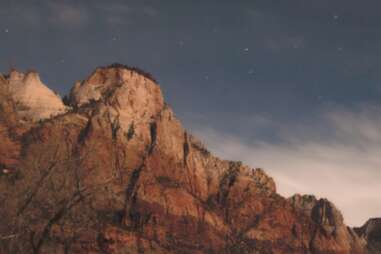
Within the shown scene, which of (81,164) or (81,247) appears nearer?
(81,164)

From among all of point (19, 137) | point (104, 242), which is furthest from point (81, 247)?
point (19, 137)

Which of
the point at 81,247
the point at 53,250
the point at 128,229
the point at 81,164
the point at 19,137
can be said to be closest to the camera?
the point at 81,164

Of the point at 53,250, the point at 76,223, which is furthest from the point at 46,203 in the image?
the point at 53,250

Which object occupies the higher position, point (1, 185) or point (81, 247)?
point (81, 247)

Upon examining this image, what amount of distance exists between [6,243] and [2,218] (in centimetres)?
177

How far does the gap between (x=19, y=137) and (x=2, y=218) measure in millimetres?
161241

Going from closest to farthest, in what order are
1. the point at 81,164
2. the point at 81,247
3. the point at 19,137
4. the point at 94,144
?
the point at 81,164
the point at 94,144
the point at 81,247
the point at 19,137

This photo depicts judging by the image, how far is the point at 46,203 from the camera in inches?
1603

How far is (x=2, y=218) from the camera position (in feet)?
134

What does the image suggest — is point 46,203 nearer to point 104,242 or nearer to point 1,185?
point 1,185

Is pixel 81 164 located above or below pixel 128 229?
below

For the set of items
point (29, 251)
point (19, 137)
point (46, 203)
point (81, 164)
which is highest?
point (19, 137)

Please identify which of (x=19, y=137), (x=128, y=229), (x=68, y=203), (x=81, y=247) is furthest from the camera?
(x=19, y=137)

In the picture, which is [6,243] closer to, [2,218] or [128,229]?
[2,218]
